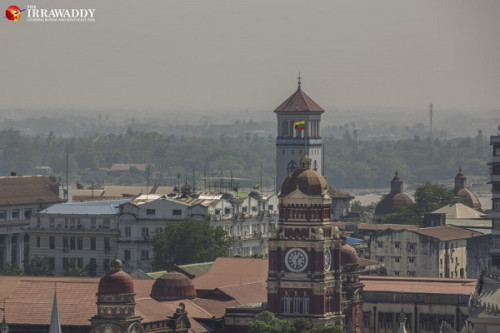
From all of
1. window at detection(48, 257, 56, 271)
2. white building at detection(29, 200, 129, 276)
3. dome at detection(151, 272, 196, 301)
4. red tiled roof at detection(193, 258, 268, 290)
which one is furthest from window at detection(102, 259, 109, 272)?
dome at detection(151, 272, 196, 301)

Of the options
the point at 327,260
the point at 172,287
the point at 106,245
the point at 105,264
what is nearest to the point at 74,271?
the point at 105,264

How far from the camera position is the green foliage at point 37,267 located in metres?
176

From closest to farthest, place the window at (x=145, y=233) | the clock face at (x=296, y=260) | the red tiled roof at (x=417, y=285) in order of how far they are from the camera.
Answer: the clock face at (x=296, y=260) < the red tiled roof at (x=417, y=285) < the window at (x=145, y=233)

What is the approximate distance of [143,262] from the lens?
182 m

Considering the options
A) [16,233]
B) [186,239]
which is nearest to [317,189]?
[186,239]

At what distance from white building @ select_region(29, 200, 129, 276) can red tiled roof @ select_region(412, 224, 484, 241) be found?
23.2 metres

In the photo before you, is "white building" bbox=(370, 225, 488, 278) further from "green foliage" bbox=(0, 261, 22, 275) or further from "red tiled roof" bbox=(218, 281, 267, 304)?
"red tiled roof" bbox=(218, 281, 267, 304)

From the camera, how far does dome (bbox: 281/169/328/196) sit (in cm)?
13688

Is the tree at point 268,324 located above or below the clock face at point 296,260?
below

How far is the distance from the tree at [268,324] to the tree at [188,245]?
36.3m

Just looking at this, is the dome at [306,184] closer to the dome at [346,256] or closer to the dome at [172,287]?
the dome at [346,256]

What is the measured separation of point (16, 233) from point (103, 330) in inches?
2886

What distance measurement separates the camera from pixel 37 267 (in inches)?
7018

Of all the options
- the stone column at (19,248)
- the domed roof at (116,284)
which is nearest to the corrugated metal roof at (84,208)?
the stone column at (19,248)
